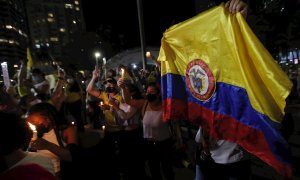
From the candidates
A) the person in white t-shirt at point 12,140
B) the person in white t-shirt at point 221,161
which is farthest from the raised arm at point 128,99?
the person in white t-shirt at point 12,140

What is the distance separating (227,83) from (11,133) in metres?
2.16

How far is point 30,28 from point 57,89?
150440 millimetres

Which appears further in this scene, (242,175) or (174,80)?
(174,80)

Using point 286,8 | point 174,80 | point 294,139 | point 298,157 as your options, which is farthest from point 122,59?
point 174,80

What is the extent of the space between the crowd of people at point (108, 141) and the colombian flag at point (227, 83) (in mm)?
228

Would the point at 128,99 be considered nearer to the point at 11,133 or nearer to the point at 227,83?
the point at 227,83

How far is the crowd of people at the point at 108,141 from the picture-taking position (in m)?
2.19

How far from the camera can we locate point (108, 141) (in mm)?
6898

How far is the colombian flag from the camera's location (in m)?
2.92

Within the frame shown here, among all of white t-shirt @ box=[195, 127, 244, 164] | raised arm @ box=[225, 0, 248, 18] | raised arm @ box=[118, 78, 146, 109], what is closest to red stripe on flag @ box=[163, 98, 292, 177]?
white t-shirt @ box=[195, 127, 244, 164]

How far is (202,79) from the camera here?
3.73 meters

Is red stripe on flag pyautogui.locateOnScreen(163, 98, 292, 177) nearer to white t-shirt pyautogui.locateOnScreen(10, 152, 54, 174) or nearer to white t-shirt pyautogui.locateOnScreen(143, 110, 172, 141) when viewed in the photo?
white t-shirt pyautogui.locateOnScreen(143, 110, 172, 141)

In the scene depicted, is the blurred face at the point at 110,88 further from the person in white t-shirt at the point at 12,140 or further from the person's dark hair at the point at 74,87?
the person's dark hair at the point at 74,87

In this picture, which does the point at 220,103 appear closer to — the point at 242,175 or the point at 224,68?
the point at 224,68
